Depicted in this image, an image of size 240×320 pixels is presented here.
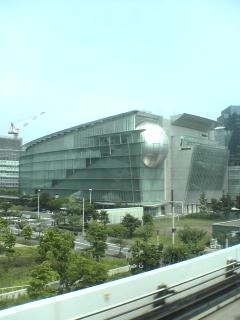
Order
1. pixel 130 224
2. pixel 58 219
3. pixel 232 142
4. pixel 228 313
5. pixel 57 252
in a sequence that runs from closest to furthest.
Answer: pixel 228 313 < pixel 57 252 < pixel 130 224 < pixel 58 219 < pixel 232 142

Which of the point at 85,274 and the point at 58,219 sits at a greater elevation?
the point at 58,219

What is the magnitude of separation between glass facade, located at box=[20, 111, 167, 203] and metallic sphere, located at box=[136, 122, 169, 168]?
0.55 m

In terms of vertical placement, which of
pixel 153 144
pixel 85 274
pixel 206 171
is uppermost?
pixel 153 144

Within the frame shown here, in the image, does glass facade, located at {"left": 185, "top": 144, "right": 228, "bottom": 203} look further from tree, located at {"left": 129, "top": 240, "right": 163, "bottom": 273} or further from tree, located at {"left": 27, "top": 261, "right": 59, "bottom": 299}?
tree, located at {"left": 27, "top": 261, "right": 59, "bottom": 299}

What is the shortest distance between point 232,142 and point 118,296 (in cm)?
11119

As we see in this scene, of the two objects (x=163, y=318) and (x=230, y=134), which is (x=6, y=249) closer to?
(x=163, y=318)

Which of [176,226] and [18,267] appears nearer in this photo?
[18,267]

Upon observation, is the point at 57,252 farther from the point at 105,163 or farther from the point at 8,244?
the point at 105,163

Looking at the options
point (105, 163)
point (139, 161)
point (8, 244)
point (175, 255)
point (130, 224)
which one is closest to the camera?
point (175, 255)

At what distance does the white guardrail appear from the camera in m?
4.98

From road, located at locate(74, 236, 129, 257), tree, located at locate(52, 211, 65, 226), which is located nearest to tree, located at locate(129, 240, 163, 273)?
road, located at locate(74, 236, 129, 257)

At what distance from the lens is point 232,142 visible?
113 m

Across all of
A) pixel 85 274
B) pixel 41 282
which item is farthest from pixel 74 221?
pixel 41 282

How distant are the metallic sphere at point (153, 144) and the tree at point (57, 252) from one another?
4333 cm
